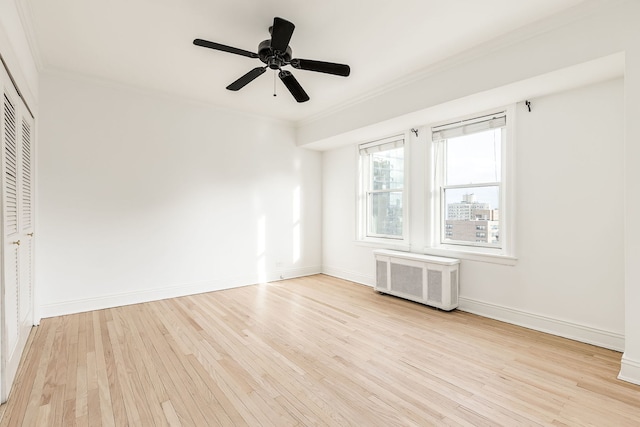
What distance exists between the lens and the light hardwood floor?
6.25ft

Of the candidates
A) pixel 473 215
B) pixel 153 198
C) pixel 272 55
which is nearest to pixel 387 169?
pixel 473 215

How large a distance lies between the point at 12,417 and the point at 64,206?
97.2 inches

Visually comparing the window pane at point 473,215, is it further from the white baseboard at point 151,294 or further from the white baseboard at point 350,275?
the white baseboard at point 151,294

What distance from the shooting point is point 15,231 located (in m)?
2.47

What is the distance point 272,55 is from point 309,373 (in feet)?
8.42

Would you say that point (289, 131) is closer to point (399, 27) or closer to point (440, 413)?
point (399, 27)

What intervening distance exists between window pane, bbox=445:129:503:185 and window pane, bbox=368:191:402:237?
94cm

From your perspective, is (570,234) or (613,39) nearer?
(613,39)

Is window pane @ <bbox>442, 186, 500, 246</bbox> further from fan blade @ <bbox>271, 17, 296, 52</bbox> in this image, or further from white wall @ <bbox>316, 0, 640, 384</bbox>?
fan blade @ <bbox>271, 17, 296, 52</bbox>

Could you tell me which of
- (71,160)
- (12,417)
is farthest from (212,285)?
(12,417)

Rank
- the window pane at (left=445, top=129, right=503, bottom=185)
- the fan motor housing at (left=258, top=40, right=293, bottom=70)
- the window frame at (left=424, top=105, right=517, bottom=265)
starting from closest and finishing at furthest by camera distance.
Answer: the fan motor housing at (left=258, top=40, right=293, bottom=70) < the window frame at (left=424, top=105, right=517, bottom=265) < the window pane at (left=445, top=129, right=503, bottom=185)

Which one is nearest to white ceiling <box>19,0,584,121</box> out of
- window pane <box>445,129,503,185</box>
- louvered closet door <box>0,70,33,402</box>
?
louvered closet door <box>0,70,33,402</box>

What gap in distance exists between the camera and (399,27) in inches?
108

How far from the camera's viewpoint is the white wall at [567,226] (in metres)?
2.79
